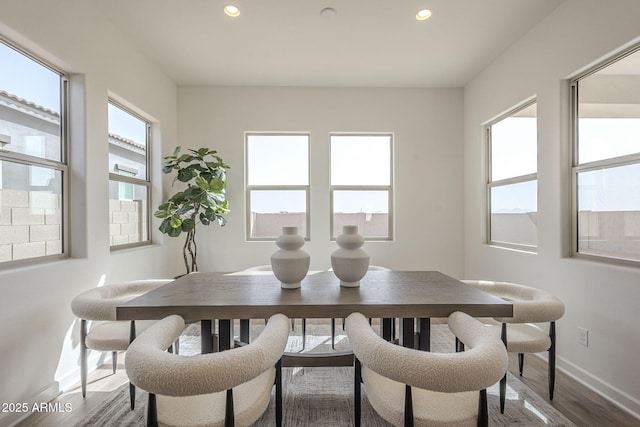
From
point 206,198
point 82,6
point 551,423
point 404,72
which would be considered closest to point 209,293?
point 206,198

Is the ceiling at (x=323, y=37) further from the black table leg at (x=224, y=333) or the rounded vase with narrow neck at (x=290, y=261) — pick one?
the black table leg at (x=224, y=333)

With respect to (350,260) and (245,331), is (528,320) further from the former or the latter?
(245,331)

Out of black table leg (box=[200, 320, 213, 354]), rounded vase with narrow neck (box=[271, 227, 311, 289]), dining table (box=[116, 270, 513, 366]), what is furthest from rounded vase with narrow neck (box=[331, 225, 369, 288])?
black table leg (box=[200, 320, 213, 354])

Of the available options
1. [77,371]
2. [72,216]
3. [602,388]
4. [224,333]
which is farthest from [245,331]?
[602,388]

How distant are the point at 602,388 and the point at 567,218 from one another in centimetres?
122

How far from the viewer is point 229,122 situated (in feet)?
12.9

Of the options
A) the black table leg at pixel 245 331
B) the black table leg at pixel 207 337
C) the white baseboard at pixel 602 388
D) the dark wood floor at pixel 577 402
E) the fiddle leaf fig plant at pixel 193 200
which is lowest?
the dark wood floor at pixel 577 402

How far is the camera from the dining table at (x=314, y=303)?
4.73 ft

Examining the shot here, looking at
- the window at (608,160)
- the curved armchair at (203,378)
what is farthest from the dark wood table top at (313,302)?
the window at (608,160)

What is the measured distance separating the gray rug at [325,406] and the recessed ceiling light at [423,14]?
9.68ft

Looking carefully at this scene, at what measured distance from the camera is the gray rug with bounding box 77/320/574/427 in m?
1.79

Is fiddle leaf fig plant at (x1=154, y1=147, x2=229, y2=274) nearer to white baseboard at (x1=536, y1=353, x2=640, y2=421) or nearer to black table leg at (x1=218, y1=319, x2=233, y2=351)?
black table leg at (x1=218, y1=319, x2=233, y2=351)

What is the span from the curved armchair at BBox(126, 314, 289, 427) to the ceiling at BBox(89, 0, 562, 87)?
2493 mm

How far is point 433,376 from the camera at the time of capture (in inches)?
38.3
